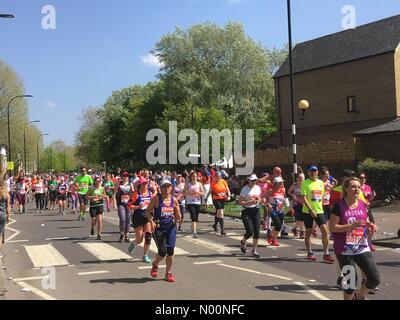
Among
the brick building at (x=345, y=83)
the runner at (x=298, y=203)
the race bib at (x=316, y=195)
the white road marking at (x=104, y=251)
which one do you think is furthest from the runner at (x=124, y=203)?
the brick building at (x=345, y=83)

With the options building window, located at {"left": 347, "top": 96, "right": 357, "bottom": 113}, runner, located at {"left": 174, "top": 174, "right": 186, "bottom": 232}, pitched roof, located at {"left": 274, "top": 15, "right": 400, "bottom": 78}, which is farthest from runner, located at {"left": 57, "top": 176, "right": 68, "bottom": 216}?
pitched roof, located at {"left": 274, "top": 15, "right": 400, "bottom": 78}

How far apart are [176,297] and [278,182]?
6.53 m

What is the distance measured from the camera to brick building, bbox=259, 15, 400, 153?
1250 inches

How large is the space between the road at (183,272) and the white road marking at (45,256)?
2cm

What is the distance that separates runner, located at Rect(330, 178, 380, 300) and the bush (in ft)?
54.8

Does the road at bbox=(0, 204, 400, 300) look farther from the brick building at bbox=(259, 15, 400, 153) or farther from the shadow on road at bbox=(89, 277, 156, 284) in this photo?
the brick building at bbox=(259, 15, 400, 153)

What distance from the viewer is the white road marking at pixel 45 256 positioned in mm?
10281

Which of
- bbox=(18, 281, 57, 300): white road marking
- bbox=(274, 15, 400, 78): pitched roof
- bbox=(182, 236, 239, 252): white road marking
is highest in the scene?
bbox=(274, 15, 400, 78): pitched roof

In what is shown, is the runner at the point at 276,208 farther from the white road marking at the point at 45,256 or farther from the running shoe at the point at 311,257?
the white road marking at the point at 45,256

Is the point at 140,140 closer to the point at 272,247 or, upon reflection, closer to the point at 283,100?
the point at 283,100

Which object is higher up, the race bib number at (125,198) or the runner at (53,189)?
the race bib number at (125,198)

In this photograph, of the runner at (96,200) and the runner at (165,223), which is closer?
the runner at (165,223)

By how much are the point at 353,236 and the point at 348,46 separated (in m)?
32.5

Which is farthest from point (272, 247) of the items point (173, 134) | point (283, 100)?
point (173, 134)
